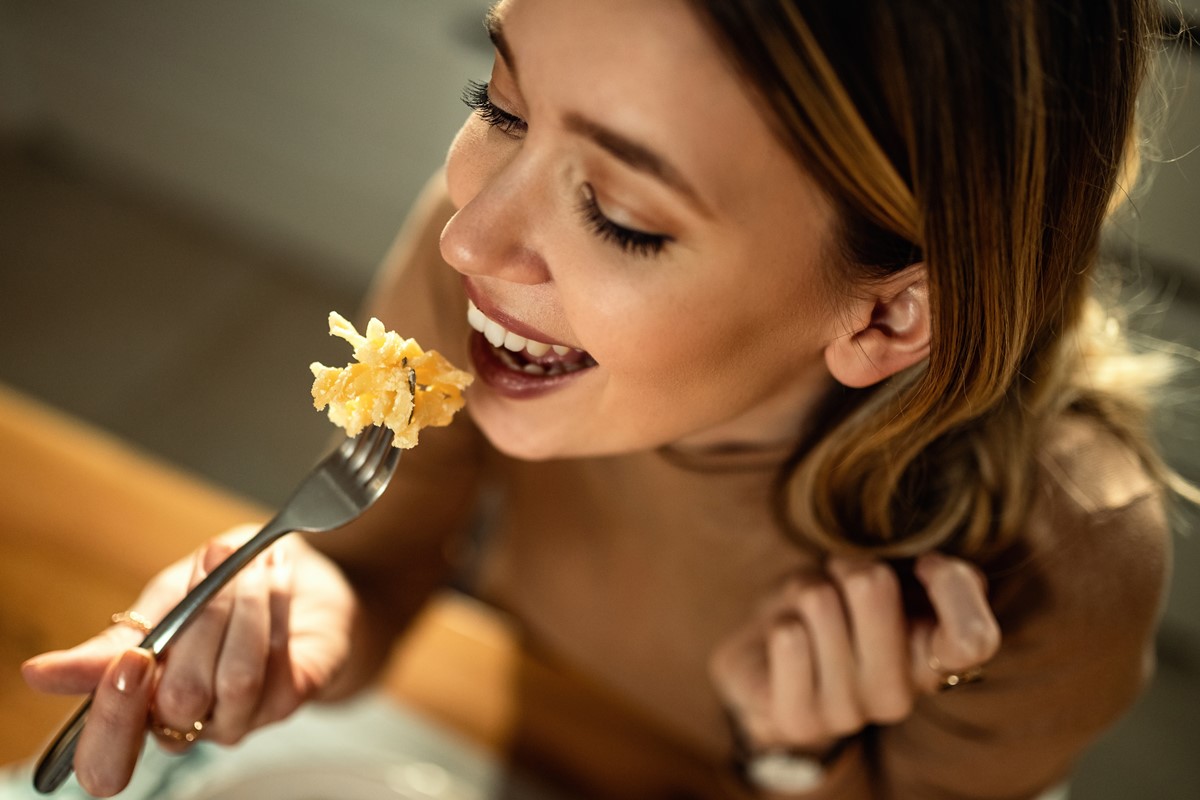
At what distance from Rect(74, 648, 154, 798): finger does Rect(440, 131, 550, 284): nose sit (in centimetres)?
36

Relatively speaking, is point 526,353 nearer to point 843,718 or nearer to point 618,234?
point 618,234

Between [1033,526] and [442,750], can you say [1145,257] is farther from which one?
[442,750]

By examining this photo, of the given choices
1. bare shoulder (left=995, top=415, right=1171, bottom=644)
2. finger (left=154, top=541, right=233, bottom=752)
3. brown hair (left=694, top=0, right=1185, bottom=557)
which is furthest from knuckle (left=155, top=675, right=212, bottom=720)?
bare shoulder (left=995, top=415, right=1171, bottom=644)

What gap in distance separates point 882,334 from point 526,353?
0.30 metres

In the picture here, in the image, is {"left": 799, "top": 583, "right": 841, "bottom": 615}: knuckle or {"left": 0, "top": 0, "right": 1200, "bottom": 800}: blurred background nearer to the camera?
{"left": 799, "top": 583, "right": 841, "bottom": 615}: knuckle

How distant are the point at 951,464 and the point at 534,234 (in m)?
0.49

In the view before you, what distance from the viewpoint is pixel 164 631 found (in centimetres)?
73

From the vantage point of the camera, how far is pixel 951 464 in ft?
3.18

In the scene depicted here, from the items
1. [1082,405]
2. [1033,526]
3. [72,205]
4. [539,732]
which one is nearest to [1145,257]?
[1082,405]

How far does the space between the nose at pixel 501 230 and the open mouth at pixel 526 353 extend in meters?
0.10

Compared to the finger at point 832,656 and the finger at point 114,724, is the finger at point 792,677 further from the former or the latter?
the finger at point 114,724

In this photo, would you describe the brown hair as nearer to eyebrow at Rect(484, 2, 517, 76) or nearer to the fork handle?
eyebrow at Rect(484, 2, 517, 76)

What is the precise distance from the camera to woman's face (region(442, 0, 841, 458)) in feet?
2.11

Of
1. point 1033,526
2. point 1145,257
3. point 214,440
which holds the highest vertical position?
point 1145,257
